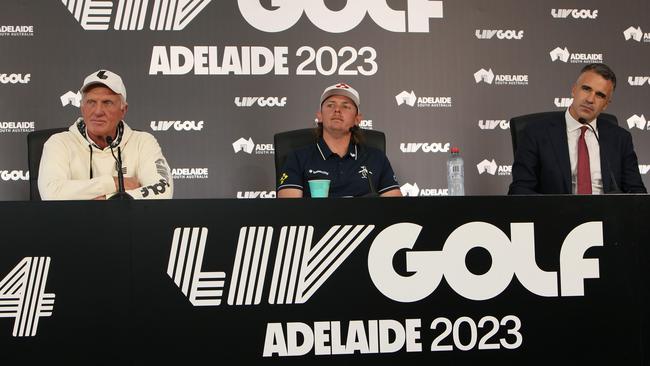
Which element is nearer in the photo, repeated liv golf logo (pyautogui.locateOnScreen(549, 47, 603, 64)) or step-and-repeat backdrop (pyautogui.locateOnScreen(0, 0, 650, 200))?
step-and-repeat backdrop (pyautogui.locateOnScreen(0, 0, 650, 200))

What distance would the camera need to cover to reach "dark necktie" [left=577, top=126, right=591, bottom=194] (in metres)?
2.97

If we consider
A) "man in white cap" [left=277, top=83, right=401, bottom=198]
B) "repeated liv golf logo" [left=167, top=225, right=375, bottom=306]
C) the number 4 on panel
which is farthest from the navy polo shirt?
the number 4 on panel

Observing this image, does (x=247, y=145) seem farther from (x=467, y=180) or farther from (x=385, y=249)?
(x=385, y=249)

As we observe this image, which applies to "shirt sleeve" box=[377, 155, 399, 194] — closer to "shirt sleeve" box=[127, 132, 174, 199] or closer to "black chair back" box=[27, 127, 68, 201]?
"shirt sleeve" box=[127, 132, 174, 199]

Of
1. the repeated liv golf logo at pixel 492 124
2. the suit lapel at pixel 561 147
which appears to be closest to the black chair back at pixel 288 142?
the suit lapel at pixel 561 147

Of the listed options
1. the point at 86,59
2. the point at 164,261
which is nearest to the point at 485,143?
the point at 86,59

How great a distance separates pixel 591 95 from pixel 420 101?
1.44m

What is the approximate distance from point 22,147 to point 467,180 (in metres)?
2.63

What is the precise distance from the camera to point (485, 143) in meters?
4.36

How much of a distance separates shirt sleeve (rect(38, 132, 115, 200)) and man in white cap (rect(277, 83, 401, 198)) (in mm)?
802

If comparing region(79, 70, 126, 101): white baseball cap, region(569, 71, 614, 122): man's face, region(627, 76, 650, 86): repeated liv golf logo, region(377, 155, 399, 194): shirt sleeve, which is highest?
region(627, 76, 650, 86): repeated liv golf logo

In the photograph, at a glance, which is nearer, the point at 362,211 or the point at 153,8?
the point at 362,211

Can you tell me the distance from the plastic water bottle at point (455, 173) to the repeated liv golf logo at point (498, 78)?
48cm

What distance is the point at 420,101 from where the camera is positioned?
4.36m
